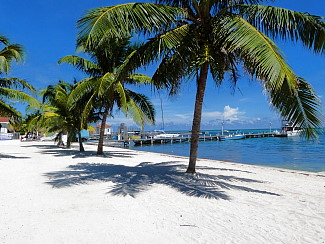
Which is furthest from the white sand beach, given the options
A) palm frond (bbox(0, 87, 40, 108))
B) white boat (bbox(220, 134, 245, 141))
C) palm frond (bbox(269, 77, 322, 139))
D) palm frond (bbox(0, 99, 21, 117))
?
white boat (bbox(220, 134, 245, 141))

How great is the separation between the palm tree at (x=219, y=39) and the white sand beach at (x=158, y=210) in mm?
1771

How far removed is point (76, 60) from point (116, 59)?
2.24 m

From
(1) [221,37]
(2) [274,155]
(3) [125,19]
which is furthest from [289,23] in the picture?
(2) [274,155]

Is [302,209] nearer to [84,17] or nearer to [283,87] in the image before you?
[283,87]

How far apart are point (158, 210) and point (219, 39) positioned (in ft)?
15.0

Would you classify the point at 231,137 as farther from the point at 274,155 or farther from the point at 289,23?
the point at 289,23

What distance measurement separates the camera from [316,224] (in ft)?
12.8

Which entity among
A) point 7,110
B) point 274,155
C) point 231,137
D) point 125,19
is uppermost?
point 125,19

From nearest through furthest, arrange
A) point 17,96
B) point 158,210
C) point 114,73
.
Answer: point 158,210, point 17,96, point 114,73

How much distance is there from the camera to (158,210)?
451cm

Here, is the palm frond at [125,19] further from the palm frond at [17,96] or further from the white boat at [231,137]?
the white boat at [231,137]

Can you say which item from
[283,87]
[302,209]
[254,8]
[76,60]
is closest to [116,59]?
[76,60]

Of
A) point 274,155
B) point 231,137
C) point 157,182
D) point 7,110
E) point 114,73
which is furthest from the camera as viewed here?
point 231,137

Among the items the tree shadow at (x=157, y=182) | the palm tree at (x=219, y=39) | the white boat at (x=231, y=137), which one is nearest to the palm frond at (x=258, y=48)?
the palm tree at (x=219, y=39)
